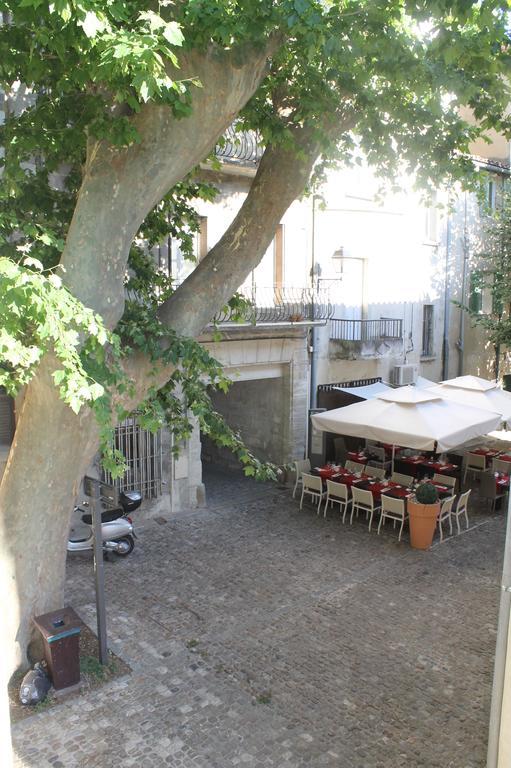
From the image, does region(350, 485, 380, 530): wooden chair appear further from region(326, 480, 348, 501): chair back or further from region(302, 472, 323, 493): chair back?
region(302, 472, 323, 493): chair back

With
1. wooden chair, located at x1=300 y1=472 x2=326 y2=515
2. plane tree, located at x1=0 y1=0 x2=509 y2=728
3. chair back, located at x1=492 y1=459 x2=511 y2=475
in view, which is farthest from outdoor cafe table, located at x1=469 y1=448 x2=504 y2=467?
plane tree, located at x1=0 y1=0 x2=509 y2=728

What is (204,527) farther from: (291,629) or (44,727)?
(44,727)

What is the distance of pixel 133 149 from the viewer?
21.0 feet

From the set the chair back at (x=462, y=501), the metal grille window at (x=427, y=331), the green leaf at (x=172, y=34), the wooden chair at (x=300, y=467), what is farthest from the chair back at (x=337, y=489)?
the green leaf at (x=172, y=34)

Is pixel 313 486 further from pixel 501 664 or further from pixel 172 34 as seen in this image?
pixel 172 34

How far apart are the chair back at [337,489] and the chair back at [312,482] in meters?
0.20

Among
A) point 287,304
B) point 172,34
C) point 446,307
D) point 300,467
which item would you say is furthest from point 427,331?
point 172,34

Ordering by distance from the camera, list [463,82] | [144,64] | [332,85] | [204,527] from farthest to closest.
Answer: [204,527], [332,85], [463,82], [144,64]

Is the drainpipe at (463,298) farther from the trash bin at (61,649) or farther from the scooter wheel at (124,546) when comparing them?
the trash bin at (61,649)

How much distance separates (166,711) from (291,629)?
7.44 feet

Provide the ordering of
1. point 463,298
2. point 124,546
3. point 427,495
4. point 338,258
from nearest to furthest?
point 124,546 → point 427,495 → point 338,258 → point 463,298

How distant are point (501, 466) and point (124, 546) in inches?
350

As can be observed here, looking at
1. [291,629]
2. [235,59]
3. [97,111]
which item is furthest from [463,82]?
[291,629]

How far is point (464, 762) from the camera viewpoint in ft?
20.5
